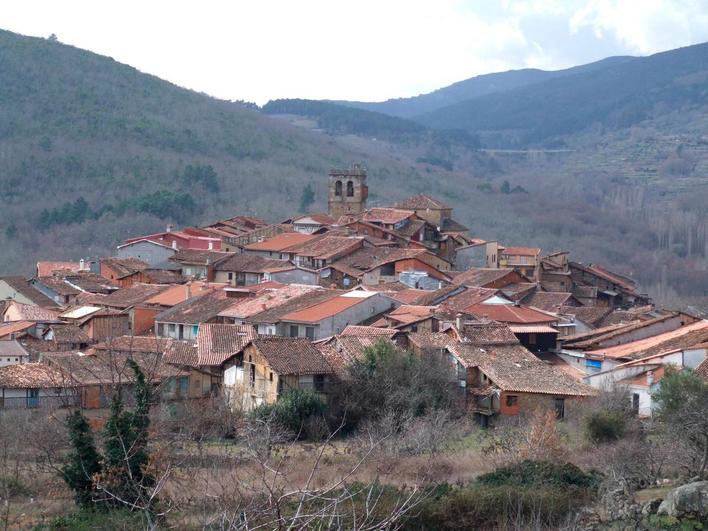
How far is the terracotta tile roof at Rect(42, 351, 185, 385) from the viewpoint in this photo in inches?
1100

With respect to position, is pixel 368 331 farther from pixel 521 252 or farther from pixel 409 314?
pixel 521 252

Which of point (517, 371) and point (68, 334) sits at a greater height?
point (517, 371)

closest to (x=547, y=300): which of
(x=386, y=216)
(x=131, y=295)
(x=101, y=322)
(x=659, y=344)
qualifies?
(x=659, y=344)

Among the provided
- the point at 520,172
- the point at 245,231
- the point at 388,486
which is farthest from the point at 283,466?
the point at 520,172

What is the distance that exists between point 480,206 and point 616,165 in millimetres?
58769

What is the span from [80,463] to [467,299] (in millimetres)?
18222

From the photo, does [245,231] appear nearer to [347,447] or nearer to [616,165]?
[347,447]

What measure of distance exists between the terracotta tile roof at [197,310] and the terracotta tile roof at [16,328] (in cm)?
322

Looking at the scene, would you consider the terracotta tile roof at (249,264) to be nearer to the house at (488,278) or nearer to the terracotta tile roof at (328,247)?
the terracotta tile roof at (328,247)

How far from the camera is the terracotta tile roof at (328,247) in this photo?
45175 millimetres

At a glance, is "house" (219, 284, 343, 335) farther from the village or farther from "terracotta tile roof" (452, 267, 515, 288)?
"terracotta tile roof" (452, 267, 515, 288)

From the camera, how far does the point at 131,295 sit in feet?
133

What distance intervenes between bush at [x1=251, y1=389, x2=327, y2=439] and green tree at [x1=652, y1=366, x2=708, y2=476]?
620 centimetres

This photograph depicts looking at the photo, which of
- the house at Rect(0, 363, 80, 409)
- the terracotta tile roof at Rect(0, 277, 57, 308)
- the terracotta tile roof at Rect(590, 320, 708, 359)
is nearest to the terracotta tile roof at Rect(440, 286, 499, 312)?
the terracotta tile roof at Rect(590, 320, 708, 359)
